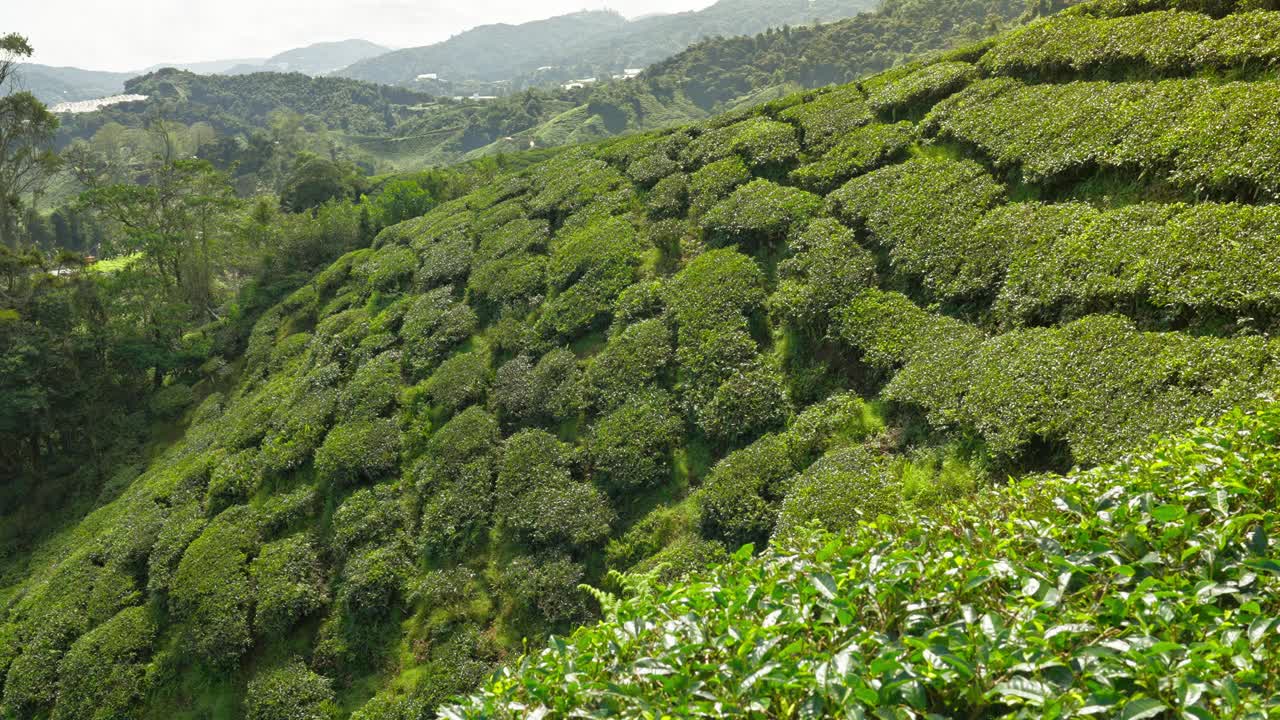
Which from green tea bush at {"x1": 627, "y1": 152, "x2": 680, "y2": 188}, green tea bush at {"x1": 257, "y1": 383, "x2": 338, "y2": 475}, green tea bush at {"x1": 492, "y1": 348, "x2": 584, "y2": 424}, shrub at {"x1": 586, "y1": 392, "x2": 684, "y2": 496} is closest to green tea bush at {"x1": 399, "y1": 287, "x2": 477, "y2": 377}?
green tea bush at {"x1": 257, "y1": 383, "x2": 338, "y2": 475}

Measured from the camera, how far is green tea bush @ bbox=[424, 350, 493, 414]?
55.0 feet

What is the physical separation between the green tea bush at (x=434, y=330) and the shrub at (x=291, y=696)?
874 centimetres

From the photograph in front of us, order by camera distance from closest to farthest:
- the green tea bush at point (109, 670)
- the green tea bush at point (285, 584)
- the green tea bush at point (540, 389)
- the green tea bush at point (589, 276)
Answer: the green tea bush at point (285, 584)
the green tea bush at point (109, 670)
the green tea bush at point (540, 389)
the green tea bush at point (589, 276)

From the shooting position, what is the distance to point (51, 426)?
27188 mm

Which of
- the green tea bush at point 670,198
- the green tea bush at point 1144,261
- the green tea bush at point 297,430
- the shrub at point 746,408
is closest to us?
the green tea bush at point 1144,261

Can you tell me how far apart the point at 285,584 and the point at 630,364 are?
9.59 metres

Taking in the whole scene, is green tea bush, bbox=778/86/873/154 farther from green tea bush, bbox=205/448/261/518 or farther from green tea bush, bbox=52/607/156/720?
green tea bush, bbox=52/607/156/720

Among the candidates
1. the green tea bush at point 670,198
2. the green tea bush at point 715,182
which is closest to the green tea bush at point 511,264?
the green tea bush at point 670,198

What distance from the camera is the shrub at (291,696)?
1195cm

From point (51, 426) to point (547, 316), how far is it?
86.2ft

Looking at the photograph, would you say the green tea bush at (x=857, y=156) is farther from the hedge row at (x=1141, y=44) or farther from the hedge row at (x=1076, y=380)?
the hedge row at (x=1076, y=380)

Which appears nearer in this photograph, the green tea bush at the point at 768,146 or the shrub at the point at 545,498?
the shrub at the point at 545,498

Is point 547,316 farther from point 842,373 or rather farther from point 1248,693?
point 1248,693

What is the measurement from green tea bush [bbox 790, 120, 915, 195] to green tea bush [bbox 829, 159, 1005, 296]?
2.84 feet
